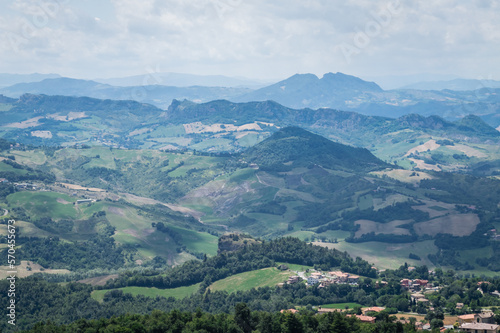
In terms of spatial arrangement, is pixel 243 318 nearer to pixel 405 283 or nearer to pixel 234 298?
pixel 234 298

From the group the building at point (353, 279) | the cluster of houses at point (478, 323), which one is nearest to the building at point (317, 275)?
the building at point (353, 279)

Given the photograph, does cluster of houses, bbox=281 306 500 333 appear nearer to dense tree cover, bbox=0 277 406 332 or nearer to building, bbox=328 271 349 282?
dense tree cover, bbox=0 277 406 332

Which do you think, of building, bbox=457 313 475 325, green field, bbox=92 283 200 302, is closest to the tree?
building, bbox=457 313 475 325

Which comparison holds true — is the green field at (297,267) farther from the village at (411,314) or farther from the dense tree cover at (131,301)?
the dense tree cover at (131,301)

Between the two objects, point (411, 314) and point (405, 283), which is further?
point (405, 283)

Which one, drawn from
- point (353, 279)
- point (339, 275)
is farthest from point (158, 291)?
point (353, 279)

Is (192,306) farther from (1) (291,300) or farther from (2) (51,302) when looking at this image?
(2) (51,302)

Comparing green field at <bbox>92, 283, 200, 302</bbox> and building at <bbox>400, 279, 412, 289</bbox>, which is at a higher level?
building at <bbox>400, 279, 412, 289</bbox>
